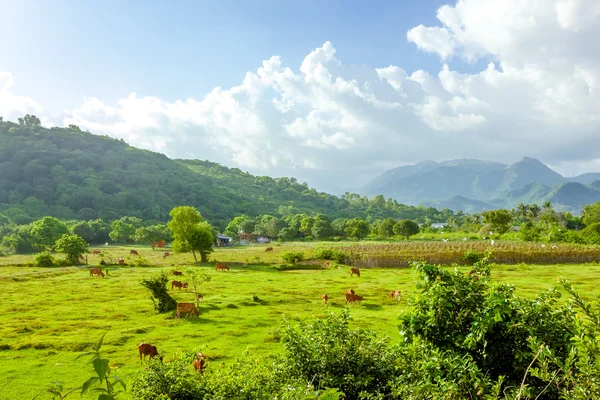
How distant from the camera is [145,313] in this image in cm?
2305

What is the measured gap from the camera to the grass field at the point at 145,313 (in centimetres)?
1520

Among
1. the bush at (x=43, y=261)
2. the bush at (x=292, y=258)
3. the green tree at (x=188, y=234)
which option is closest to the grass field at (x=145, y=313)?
the bush at (x=43, y=261)

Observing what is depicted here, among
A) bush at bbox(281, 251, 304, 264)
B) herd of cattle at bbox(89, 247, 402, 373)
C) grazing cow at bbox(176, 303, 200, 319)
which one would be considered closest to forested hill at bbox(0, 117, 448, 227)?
bush at bbox(281, 251, 304, 264)

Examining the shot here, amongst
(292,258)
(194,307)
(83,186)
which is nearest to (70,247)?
(292,258)

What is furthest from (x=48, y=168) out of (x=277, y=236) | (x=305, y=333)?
(x=305, y=333)

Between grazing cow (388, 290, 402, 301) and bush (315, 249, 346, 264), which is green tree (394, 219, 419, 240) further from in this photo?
grazing cow (388, 290, 402, 301)

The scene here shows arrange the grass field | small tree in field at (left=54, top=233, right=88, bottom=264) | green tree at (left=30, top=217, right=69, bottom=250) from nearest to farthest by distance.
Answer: the grass field → small tree in field at (left=54, top=233, right=88, bottom=264) → green tree at (left=30, top=217, right=69, bottom=250)

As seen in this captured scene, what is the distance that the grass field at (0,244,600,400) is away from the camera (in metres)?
15.2

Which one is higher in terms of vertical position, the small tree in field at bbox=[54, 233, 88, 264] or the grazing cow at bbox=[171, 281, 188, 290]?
the small tree in field at bbox=[54, 233, 88, 264]

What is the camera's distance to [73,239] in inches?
1877

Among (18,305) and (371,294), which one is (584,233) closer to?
(371,294)

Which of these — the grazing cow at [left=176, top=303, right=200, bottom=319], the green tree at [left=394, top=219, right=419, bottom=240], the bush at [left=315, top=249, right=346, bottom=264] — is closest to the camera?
Answer: the grazing cow at [left=176, top=303, right=200, bottom=319]

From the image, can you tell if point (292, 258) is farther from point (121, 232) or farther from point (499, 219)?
point (499, 219)

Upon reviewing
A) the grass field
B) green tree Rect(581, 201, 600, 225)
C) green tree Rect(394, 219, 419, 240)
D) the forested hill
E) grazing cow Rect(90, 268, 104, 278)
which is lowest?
the grass field
